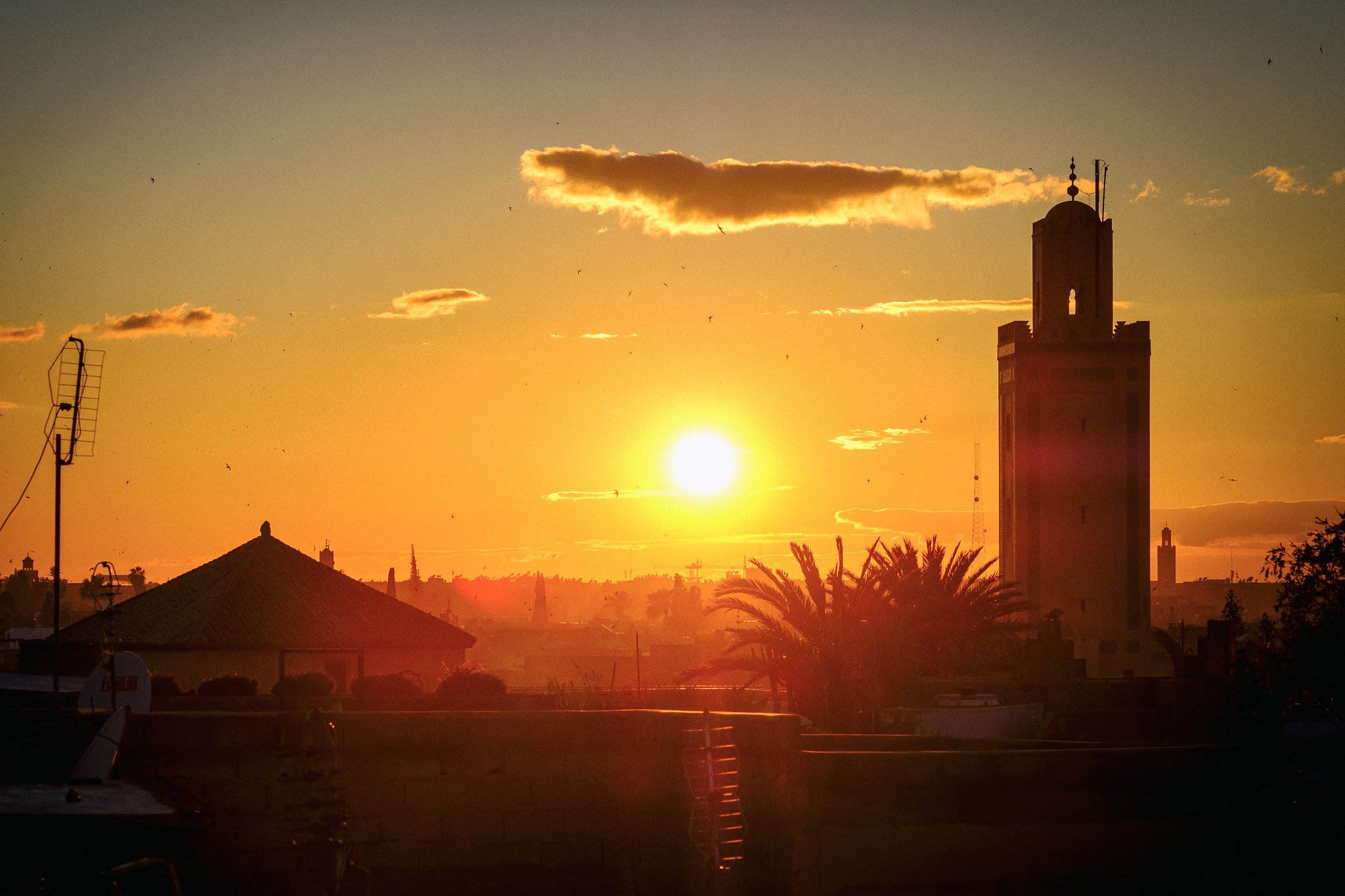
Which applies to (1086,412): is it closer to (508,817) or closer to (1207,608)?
(508,817)

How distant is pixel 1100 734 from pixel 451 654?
30.0 m

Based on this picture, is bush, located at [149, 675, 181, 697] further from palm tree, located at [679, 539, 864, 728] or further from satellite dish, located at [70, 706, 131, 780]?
satellite dish, located at [70, 706, 131, 780]

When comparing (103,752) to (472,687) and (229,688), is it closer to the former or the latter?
(472,687)

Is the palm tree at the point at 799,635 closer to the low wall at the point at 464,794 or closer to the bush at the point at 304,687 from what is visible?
the bush at the point at 304,687

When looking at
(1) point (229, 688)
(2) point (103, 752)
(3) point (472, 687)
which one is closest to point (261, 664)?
(1) point (229, 688)

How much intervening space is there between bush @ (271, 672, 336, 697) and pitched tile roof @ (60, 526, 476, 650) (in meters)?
12.9

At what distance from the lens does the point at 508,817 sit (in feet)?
43.7

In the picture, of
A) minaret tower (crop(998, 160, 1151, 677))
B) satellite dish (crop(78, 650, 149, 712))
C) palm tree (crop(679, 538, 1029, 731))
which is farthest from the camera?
minaret tower (crop(998, 160, 1151, 677))

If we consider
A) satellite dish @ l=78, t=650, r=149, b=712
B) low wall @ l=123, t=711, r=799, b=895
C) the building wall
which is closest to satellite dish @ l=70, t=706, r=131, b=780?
low wall @ l=123, t=711, r=799, b=895

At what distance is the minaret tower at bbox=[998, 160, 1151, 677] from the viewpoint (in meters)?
67.3

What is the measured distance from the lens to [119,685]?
614 inches

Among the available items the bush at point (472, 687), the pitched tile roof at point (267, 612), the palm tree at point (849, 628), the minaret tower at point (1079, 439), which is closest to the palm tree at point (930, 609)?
the palm tree at point (849, 628)

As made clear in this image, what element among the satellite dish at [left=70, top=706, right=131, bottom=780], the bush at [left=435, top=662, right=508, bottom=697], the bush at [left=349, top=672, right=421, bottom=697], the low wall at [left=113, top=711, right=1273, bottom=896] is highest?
the satellite dish at [left=70, top=706, right=131, bottom=780]

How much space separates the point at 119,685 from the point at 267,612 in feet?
Answer: 110
